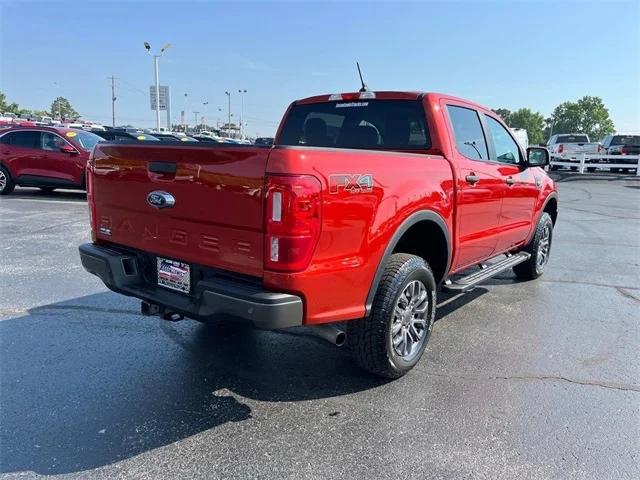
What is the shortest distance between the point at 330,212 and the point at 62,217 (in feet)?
28.6

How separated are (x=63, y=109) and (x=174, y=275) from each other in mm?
159511

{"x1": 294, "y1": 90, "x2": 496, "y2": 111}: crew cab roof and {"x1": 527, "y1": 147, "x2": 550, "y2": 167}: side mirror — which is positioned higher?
{"x1": 294, "y1": 90, "x2": 496, "y2": 111}: crew cab roof

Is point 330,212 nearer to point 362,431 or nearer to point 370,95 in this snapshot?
point 362,431

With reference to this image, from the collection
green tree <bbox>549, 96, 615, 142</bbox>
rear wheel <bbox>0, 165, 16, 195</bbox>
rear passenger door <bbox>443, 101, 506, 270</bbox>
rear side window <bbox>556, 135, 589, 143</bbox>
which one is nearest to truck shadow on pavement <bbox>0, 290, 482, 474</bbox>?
rear passenger door <bbox>443, 101, 506, 270</bbox>

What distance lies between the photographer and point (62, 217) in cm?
988

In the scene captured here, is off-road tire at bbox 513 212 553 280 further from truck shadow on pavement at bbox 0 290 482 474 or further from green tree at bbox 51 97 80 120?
green tree at bbox 51 97 80 120

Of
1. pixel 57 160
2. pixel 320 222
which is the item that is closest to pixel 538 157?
pixel 320 222

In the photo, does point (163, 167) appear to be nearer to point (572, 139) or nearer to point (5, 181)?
point (5, 181)

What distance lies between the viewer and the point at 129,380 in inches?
136

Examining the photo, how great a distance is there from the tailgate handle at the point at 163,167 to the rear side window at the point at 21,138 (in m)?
11.0

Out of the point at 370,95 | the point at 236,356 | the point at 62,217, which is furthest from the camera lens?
the point at 62,217

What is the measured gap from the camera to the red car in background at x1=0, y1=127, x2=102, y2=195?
12.2m

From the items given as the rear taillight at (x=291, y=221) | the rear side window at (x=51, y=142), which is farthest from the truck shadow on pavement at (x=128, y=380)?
the rear side window at (x=51, y=142)

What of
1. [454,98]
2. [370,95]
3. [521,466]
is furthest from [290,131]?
[521,466]
